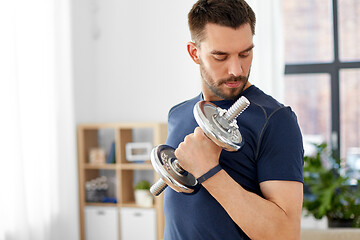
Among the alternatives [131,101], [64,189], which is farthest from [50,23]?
[64,189]

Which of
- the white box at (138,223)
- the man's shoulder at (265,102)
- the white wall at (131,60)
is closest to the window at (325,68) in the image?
A: the white wall at (131,60)

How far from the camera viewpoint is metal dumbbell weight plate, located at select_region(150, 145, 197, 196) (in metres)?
1.10

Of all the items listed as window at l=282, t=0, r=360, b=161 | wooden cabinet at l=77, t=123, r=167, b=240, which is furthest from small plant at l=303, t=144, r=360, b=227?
wooden cabinet at l=77, t=123, r=167, b=240

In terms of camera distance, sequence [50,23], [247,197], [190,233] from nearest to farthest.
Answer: [247,197] < [190,233] < [50,23]

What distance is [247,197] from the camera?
103 centimetres

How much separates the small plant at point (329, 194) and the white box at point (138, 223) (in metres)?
1.31

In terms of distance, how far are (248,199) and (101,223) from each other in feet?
11.0

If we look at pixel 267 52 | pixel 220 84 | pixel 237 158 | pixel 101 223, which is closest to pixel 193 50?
pixel 220 84

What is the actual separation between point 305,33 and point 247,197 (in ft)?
12.1

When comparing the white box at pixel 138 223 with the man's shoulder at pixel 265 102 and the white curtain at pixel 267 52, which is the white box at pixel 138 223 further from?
the man's shoulder at pixel 265 102

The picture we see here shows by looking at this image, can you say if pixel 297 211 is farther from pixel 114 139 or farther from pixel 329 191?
pixel 114 139

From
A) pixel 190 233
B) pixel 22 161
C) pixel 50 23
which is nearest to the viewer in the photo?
pixel 190 233

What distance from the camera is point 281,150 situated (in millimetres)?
1074

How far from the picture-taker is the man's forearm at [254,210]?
1.03 meters
